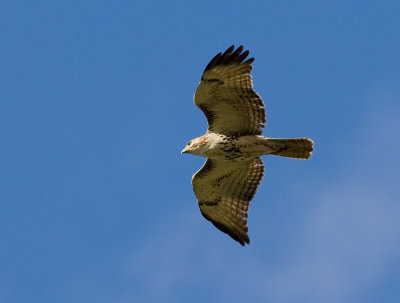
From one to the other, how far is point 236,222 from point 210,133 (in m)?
2.26

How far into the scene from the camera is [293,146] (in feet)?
51.1

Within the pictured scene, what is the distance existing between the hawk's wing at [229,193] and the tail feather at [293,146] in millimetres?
1077

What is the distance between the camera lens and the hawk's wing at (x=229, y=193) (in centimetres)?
1675

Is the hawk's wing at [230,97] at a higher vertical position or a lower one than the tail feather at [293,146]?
higher

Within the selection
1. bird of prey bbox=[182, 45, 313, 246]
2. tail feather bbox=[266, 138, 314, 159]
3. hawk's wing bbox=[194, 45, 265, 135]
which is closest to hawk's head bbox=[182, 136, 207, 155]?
bird of prey bbox=[182, 45, 313, 246]

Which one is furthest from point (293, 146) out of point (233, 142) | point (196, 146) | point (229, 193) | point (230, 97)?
point (229, 193)

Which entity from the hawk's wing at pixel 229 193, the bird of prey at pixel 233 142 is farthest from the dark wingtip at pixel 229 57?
the hawk's wing at pixel 229 193

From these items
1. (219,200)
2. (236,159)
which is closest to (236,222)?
(219,200)

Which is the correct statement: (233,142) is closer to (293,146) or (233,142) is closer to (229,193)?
(293,146)

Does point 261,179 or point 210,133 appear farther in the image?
point 261,179

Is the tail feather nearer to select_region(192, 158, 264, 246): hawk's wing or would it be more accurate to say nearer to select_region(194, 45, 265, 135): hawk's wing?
select_region(194, 45, 265, 135): hawk's wing

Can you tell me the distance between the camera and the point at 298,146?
1558 centimetres

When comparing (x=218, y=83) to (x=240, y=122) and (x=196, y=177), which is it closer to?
(x=240, y=122)

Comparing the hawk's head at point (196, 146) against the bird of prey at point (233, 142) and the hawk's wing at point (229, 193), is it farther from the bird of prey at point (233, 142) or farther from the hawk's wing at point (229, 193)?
the hawk's wing at point (229, 193)
